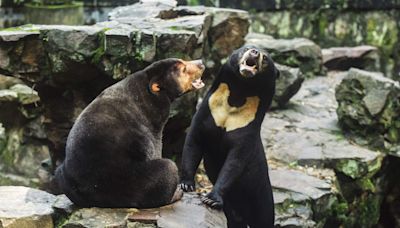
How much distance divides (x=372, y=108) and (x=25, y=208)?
187 inches

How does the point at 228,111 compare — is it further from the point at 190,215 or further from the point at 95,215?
the point at 95,215

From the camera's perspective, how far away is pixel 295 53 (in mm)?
11133

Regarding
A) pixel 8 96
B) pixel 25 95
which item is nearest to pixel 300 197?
pixel 25 95

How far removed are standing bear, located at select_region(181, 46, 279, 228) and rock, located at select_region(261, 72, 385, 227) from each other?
124 cm

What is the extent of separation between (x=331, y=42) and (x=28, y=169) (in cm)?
670

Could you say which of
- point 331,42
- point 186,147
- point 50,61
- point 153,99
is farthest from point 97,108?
point 331,42

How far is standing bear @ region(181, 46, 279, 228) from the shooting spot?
5.09 m

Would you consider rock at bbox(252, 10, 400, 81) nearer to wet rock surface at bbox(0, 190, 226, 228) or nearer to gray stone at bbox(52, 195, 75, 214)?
wet rock surface at bbox(0, 190, 226, 228)

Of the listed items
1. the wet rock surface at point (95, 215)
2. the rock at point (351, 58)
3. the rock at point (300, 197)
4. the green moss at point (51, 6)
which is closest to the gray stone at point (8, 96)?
the green moss at point (51, 6)

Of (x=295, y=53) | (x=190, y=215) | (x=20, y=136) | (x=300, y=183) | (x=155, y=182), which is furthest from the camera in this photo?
(x=295, y=53)

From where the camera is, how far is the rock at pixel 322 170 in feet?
22.6

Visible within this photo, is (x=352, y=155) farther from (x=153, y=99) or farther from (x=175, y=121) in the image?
(x=153, y=99)

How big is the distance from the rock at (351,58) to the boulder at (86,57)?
19.0 ft

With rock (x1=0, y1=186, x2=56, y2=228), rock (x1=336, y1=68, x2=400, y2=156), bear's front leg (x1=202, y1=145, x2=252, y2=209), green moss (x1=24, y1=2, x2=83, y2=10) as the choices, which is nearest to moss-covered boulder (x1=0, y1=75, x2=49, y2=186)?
green moss (x1=24, y1=2, x2=83, y2=10)
